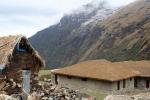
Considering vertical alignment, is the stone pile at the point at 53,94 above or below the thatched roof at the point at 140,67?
below

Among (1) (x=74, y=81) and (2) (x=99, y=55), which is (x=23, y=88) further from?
(2) (x=99, y=55)

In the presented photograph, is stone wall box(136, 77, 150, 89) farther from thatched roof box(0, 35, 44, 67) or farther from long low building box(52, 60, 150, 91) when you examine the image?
thatched roof box(0, 35, 44, 67)

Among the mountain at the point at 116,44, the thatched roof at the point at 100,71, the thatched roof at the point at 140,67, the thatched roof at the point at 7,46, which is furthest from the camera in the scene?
the mountain at the point at 116,44

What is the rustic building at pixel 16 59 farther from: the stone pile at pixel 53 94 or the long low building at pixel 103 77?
the long low building at pixel 103 77

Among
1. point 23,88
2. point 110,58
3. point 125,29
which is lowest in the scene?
point 23,88

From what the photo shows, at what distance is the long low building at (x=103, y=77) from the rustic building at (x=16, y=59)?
23.1m

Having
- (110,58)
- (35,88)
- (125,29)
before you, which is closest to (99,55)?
(110,58)

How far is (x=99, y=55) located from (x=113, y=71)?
369 feet

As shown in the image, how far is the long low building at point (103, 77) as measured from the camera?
55.2m

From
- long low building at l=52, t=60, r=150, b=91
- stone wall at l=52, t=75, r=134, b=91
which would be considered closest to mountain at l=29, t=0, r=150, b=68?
long low building at l=52, t=60, r=150, b=91

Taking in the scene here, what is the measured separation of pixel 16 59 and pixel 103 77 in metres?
25.4

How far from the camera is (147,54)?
14812 cm

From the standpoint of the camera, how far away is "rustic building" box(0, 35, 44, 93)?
28711 millimetres

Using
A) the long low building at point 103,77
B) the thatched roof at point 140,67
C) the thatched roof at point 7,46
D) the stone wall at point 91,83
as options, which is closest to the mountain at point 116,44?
the thatched roof at point 140,67
